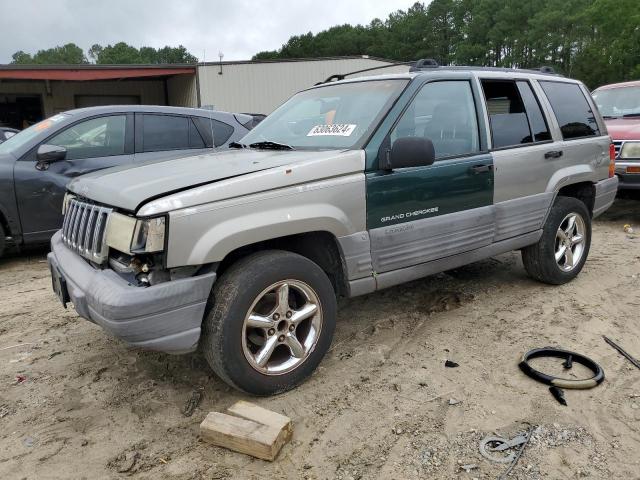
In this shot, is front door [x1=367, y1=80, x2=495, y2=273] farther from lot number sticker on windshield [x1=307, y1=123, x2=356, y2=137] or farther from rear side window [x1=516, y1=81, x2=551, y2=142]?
rear side window [x1=516, y1=81, x2=551, y2=142]

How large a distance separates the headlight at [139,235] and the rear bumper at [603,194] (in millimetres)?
4229

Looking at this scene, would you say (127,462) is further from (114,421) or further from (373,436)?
(373,436)

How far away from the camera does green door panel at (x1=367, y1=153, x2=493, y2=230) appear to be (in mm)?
3262

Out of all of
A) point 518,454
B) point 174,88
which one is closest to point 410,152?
point 518,454

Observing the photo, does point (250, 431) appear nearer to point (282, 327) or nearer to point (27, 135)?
point (282, 327)

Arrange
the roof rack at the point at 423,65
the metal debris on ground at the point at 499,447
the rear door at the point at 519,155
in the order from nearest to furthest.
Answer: the metal debris on ground at the point at 499,447 < the roof rack at the point at 423,65 < the rear door at the point at 519,155

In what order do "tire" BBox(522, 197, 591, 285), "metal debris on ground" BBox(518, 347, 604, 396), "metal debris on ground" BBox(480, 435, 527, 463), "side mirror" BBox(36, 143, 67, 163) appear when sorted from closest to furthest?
"metal debris on ground" BBox(480, 435, 527, 463), "metal debris on ground" BBox(518, 347, 604, 396), "tire" BBox(522, 197, 591, 285), "side mirror" BBox(36, 143, 67, 163)

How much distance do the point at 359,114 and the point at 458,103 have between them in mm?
863

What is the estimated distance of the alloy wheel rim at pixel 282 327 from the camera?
9.36 ft

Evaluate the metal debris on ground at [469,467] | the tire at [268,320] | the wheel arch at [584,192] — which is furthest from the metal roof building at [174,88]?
the metal debris on ground at [469,467]

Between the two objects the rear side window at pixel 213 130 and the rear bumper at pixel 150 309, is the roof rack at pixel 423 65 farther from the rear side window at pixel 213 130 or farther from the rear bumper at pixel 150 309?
the rear side window at pixel 213 130

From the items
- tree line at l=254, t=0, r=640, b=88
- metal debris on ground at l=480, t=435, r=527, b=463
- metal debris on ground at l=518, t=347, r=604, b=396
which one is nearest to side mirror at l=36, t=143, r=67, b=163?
metal debris on ground at l=518, t=347, r=604, b=396

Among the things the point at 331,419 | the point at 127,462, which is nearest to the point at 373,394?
the point at 331,419

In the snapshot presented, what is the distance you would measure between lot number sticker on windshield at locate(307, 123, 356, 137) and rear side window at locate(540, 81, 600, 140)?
7.10 ft
